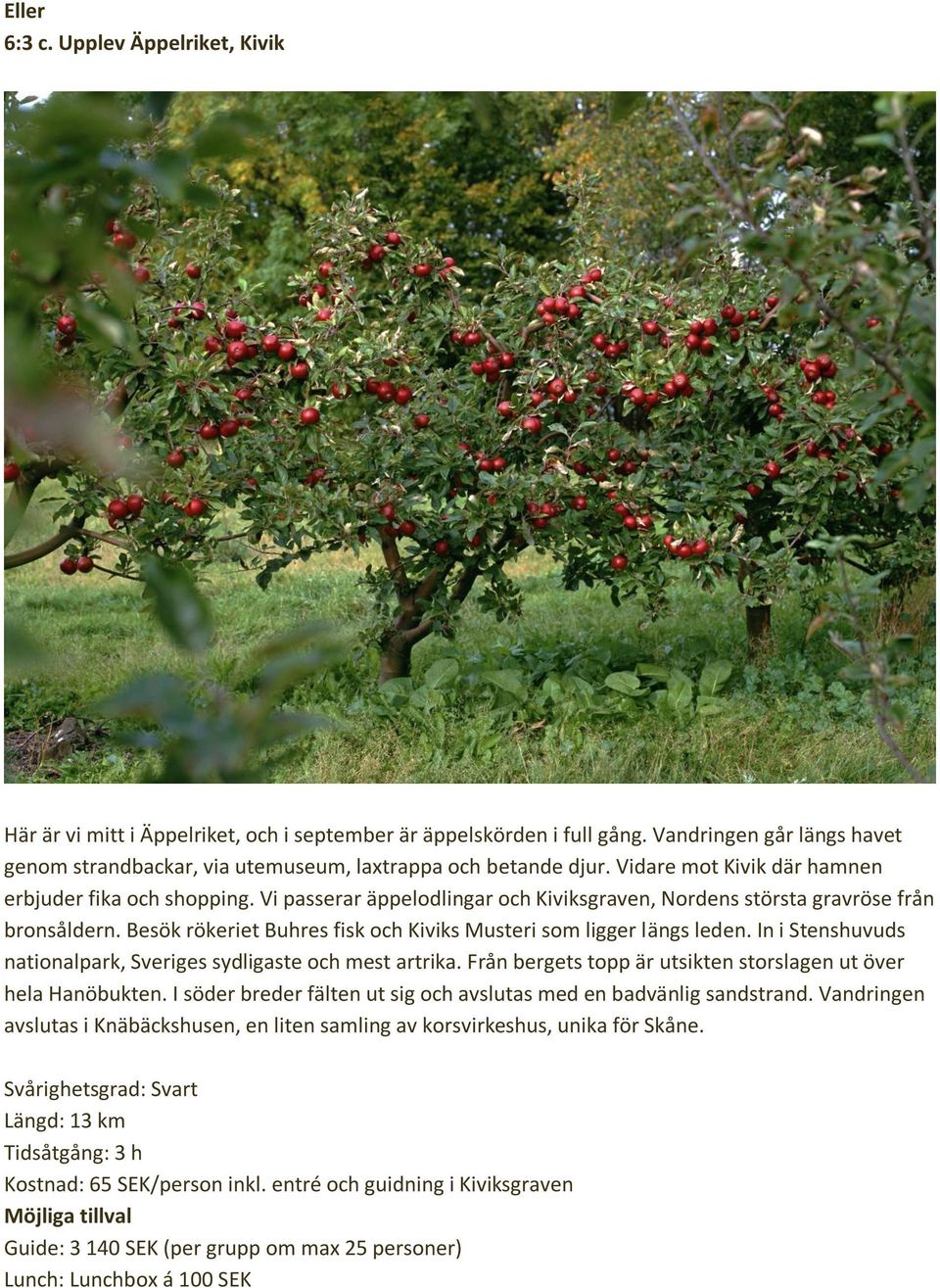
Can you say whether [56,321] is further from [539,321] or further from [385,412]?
[539,321]

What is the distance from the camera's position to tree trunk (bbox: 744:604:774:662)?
4.65 m

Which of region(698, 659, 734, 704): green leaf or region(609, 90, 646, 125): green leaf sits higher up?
region(609, 90, 646, 125): green leaf

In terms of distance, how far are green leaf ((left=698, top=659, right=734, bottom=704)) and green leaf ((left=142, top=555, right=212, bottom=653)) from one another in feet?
11.5

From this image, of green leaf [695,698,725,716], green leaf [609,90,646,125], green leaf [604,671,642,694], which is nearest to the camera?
green leaf [609,90,646,125]

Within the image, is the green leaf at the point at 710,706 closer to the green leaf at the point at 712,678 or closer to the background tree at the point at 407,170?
the green leaf at the point at 712,678

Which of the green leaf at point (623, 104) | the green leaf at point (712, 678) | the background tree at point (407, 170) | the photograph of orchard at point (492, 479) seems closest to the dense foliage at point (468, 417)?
the photograph of orchard at point (492, 479)

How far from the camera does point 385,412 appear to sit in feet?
12.6

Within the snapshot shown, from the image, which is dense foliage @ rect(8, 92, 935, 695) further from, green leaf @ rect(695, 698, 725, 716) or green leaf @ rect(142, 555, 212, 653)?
green leaf @ rect(142, 555, 212, 653)

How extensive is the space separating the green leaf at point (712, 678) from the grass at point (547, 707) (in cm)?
7

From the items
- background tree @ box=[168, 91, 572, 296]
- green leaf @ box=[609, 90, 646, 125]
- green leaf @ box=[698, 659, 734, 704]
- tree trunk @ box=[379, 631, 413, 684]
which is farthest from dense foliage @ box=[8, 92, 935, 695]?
background tree @ box=[168, 91, 572, 296]

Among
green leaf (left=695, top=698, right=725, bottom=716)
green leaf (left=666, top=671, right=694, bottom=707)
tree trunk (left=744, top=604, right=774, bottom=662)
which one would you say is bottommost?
green leaf (left=695, top=698, right=725, bottom=716)

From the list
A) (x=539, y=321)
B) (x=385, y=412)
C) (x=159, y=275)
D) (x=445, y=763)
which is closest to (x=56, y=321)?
(x=159, y=275)
